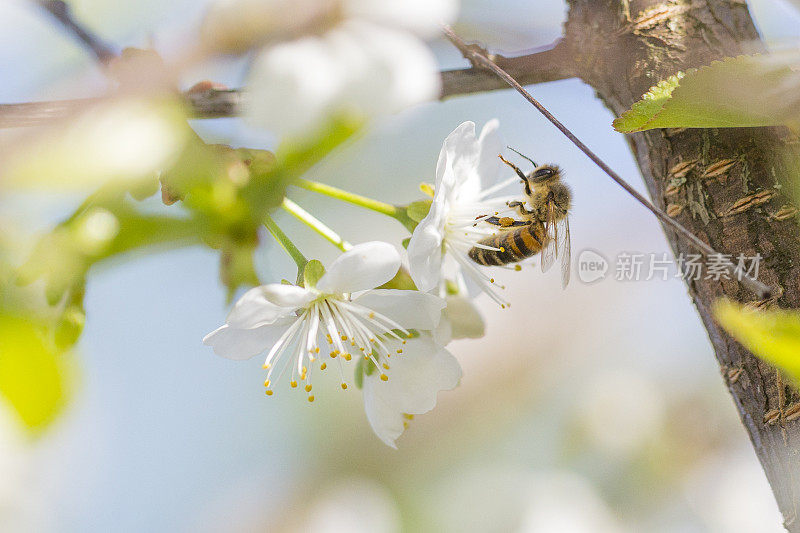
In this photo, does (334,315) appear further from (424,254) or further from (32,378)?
(32,378)

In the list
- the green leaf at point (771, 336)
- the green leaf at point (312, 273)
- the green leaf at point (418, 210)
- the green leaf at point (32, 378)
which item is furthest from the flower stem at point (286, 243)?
the green leaf at point (771, 336)

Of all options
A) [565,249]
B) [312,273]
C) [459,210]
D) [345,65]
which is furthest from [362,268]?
[345,65]

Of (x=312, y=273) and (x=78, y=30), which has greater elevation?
(x=78, y=30)

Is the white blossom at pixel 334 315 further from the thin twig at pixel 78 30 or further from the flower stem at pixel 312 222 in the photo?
the thin twig at pixel 78 30

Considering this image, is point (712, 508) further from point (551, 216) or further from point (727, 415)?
point (551, 216)

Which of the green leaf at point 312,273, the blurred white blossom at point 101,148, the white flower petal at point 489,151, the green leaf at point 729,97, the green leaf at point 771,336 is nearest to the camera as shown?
the green leaf at point 771,336

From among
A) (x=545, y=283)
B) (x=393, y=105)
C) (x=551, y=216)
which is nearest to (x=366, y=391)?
(x=551, y=216)

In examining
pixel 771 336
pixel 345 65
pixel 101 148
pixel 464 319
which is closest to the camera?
pixel 771 336
